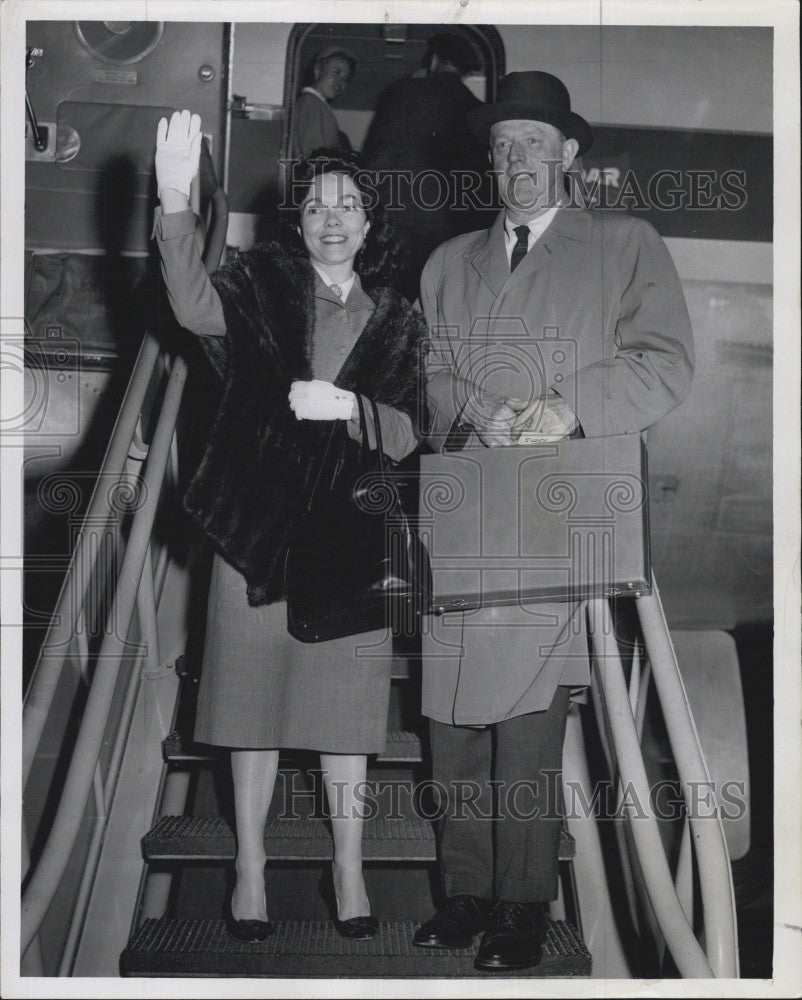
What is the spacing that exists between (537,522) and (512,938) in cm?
86

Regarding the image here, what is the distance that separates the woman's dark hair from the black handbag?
1.19 ft

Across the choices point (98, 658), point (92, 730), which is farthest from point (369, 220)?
point (92, 730)

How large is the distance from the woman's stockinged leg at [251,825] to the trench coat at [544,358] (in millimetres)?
391

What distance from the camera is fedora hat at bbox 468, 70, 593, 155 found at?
252 cm

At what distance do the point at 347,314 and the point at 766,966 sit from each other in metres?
1.69

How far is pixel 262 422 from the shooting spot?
2.35 metres

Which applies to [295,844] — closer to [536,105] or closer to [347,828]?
[347,828]

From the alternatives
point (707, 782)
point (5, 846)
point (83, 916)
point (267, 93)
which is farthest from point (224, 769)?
point (267, 93)

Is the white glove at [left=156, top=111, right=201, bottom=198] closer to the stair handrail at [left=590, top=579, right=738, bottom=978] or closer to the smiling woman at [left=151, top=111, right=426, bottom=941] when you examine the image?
the smiling woman at [left=151, top=111, right=426, bottom=941]

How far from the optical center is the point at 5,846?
2271mm

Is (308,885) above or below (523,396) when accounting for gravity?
below

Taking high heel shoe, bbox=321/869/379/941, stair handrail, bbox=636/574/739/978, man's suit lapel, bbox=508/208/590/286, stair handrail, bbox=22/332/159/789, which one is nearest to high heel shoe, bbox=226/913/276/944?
high heel shoe, bbox=321/869/379/941

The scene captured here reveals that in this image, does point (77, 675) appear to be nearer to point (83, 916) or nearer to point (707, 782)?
point (83, 916)

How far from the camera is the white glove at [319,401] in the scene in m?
2.29
